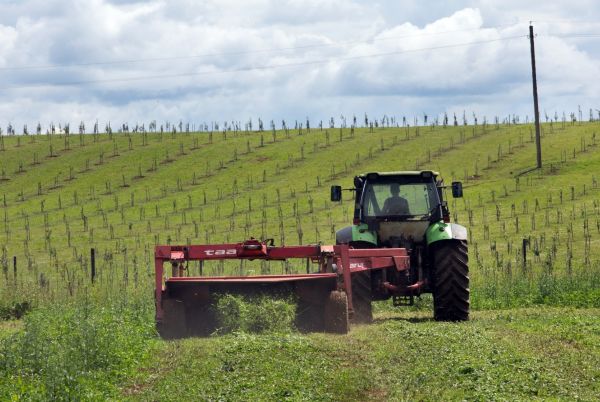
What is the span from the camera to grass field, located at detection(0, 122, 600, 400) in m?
11.8

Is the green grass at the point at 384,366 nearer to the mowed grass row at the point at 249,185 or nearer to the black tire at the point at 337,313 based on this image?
the black tire at the point at 337,313

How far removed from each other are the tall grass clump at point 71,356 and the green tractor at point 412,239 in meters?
4.39

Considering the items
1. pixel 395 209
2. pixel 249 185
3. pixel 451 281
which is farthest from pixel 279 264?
pixel 249 185

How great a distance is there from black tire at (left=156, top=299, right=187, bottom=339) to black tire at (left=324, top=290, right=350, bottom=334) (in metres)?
2.22

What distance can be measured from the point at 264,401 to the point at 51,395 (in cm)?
226

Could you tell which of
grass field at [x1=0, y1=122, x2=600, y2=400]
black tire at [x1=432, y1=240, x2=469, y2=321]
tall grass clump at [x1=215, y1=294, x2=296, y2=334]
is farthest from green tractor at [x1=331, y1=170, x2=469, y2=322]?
tall grass clump at [x1=215, y1=294, x2=296, y2=334]

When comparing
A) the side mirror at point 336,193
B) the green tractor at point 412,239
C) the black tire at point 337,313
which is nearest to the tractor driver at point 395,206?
the green tractor at point 412,239

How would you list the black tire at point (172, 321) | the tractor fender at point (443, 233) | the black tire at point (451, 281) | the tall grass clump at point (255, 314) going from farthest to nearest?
1. the tractor fender at point (443, 233)
2. the black tire at point (451, 281)
3. the black tire at point (172, 321)
4. the tall grass clump at point (255, 314)

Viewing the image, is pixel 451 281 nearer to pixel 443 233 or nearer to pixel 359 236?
pixel 443 233

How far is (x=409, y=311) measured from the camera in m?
22.0

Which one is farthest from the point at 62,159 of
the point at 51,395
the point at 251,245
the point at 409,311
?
the point at 51,395

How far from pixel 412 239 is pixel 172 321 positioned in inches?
198

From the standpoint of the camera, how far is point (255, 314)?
16281mm

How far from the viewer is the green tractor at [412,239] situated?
1870cm
